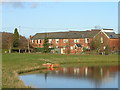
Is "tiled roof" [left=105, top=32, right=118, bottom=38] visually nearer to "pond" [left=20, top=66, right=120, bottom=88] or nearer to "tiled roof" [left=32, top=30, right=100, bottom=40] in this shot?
"tiled roof" [left=32, top=30, right=100, bottom=40]

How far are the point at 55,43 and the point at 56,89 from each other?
2146 inches

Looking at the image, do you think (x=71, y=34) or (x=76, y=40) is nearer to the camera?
(x=76, y=40)

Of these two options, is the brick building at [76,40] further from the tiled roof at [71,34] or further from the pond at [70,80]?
the pond at [70,80]

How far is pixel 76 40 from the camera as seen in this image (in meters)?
70.6

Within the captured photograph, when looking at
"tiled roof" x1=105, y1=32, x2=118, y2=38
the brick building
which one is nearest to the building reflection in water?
the brick building

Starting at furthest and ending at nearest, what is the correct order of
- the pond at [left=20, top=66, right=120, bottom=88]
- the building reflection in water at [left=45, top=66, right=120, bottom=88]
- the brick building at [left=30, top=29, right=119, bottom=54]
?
the brick building at [left=30, top=29, right=119, bottom=54] < the building reflection in water at [left=45, top=66, right=120, bottom=88] < the pond at [left=20, top=66, right=120, bottom=88]

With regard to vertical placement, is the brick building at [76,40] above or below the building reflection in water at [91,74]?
above

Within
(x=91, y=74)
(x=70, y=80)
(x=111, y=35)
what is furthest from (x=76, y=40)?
(x=70, y=80)

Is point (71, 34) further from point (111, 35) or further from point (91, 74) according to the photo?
point (91, 74)

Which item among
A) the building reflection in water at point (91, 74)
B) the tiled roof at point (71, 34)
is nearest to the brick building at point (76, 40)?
the tiled roof at point (71, 34)

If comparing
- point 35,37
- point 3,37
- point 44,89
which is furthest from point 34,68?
point 35,37

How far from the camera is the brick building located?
6562cm

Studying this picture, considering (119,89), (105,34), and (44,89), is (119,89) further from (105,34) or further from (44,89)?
(105,34)

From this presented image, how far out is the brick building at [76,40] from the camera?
215 ft
